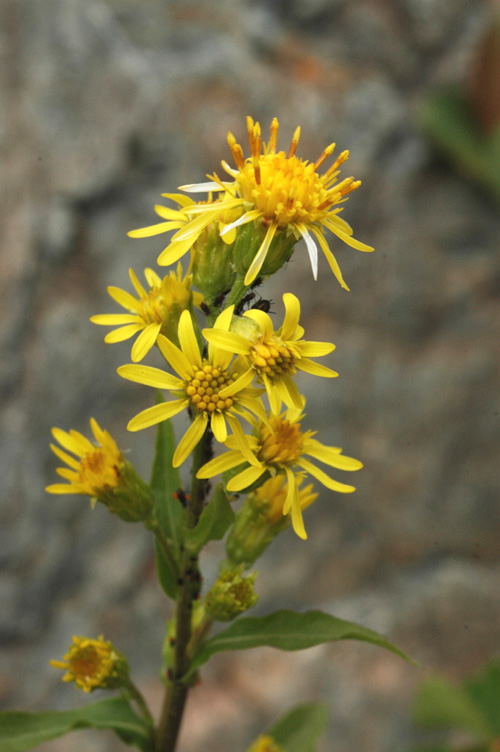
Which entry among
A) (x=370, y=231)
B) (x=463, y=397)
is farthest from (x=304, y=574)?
(x=370, y=231)

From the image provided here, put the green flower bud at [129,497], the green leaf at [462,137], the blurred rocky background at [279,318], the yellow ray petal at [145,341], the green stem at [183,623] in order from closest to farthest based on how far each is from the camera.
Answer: the yellow ray petal at [145,341] → the green stem at [183,623] → the green flower bud at [129,497] → the blurred rocky background at [279,318] → the green leaf at [462,137]

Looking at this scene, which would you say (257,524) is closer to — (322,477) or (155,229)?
(322,477)

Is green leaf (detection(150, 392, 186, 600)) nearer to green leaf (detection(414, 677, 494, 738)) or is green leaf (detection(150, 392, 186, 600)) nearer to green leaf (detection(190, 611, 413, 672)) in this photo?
green leaf (detection(190, 611, 413, 672))

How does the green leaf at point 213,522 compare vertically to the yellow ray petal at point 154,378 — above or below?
below

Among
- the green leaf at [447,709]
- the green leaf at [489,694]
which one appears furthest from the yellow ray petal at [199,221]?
the green leaf at [447,709]

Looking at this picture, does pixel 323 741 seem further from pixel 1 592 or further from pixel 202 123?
pixel 202 123

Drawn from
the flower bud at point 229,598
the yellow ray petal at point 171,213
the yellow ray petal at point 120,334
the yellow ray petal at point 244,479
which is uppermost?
the yellow ray petal at point 171,213

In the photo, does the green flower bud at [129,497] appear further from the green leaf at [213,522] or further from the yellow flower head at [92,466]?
the green leaf at [213,522]
